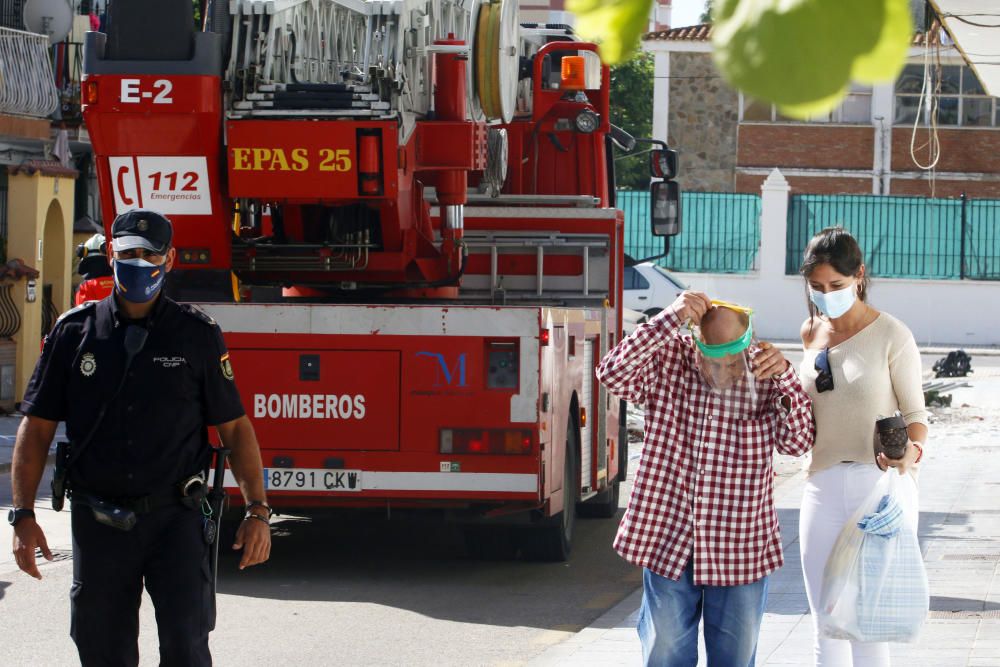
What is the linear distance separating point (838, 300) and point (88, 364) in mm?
2327

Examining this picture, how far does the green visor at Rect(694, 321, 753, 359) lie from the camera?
15.9 feet

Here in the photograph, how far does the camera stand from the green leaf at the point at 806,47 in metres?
1.08

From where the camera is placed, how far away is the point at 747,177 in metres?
40.4

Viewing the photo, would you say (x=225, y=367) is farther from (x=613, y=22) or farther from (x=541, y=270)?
(x=541, y=270)

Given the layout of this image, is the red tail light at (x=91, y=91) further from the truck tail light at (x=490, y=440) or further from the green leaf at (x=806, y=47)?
the green leaf at (x=806, y=47)

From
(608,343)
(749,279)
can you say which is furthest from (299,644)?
(749,279)

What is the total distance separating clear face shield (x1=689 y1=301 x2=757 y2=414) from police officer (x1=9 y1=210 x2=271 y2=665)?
1461mm

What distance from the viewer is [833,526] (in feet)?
17.1

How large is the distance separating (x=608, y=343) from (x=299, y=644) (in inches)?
156

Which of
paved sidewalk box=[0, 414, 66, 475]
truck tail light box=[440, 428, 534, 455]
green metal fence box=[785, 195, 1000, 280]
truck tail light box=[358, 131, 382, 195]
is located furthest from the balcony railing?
green metal fence box=[785, 195, 1000, 280]

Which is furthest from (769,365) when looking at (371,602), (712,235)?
(712,235)

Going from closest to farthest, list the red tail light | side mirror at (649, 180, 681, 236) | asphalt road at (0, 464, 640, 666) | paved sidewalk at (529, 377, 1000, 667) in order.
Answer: paved sidewalk at (529, 377, 1000, 667)
asphalt road at (0, 464, 640, 666)
the red tail light
side mirror at (649, 180, 681, 236)

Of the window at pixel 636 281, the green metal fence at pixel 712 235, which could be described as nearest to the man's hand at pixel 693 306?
the window at pixel 636 281

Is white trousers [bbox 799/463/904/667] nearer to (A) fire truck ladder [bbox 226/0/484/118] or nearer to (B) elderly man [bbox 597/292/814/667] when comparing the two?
(B) elderly man [bbox 597/292/814/667]
